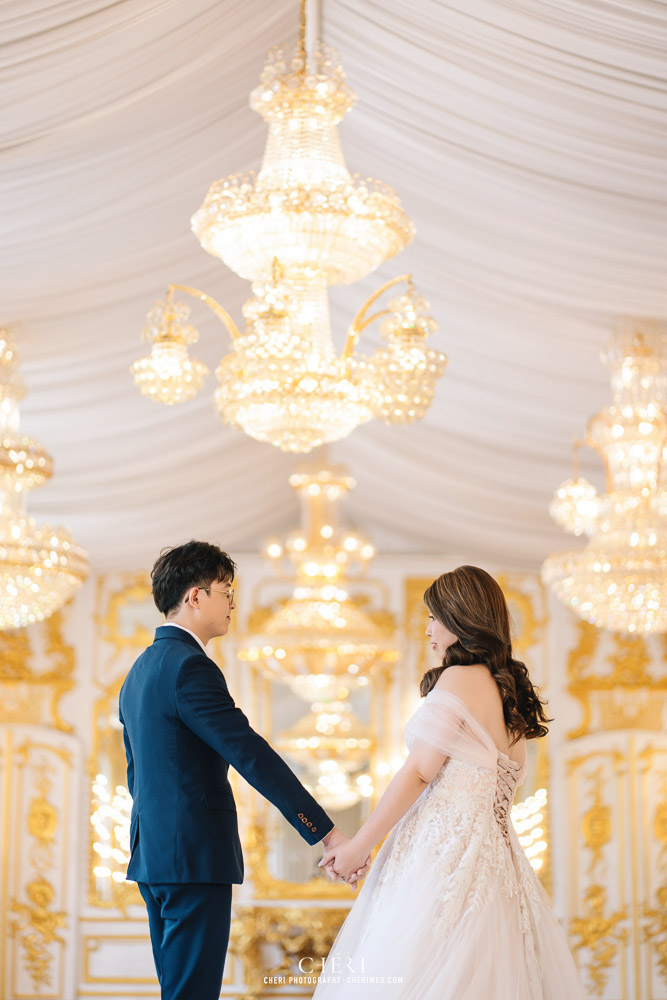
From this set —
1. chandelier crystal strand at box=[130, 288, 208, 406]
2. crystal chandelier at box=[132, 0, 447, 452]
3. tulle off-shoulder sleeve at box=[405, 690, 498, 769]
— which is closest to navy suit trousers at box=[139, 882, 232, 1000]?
tulle off-shoulder sleeve at box=[405, 690, 498, 769]

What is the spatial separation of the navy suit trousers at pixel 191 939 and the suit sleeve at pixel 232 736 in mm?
247

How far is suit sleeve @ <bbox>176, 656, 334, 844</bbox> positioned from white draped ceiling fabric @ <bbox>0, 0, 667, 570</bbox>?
1.83m

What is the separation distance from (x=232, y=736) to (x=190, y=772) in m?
0.14

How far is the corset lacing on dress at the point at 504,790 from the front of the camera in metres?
2.75

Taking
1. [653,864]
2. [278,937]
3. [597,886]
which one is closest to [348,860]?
[278,937]

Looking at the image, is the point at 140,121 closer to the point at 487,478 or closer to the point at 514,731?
the point at 514,731

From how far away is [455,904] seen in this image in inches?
103

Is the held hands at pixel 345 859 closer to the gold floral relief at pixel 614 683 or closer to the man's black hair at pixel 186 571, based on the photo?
the man's black hair at pixel 186 571

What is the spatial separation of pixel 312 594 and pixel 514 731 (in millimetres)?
5001

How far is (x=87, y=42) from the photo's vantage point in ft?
10.9

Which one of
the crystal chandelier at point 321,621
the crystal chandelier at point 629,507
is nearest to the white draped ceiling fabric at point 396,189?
the crystal chandelier at point 629,507

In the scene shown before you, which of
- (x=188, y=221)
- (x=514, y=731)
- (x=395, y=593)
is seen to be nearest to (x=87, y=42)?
(x=188, y=221)

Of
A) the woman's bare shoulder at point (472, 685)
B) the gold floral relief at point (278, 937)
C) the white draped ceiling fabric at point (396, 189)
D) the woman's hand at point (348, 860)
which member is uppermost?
the white draped ceiling fabric at point (396, 189)

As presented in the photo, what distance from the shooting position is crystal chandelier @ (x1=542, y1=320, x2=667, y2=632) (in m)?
4.79
